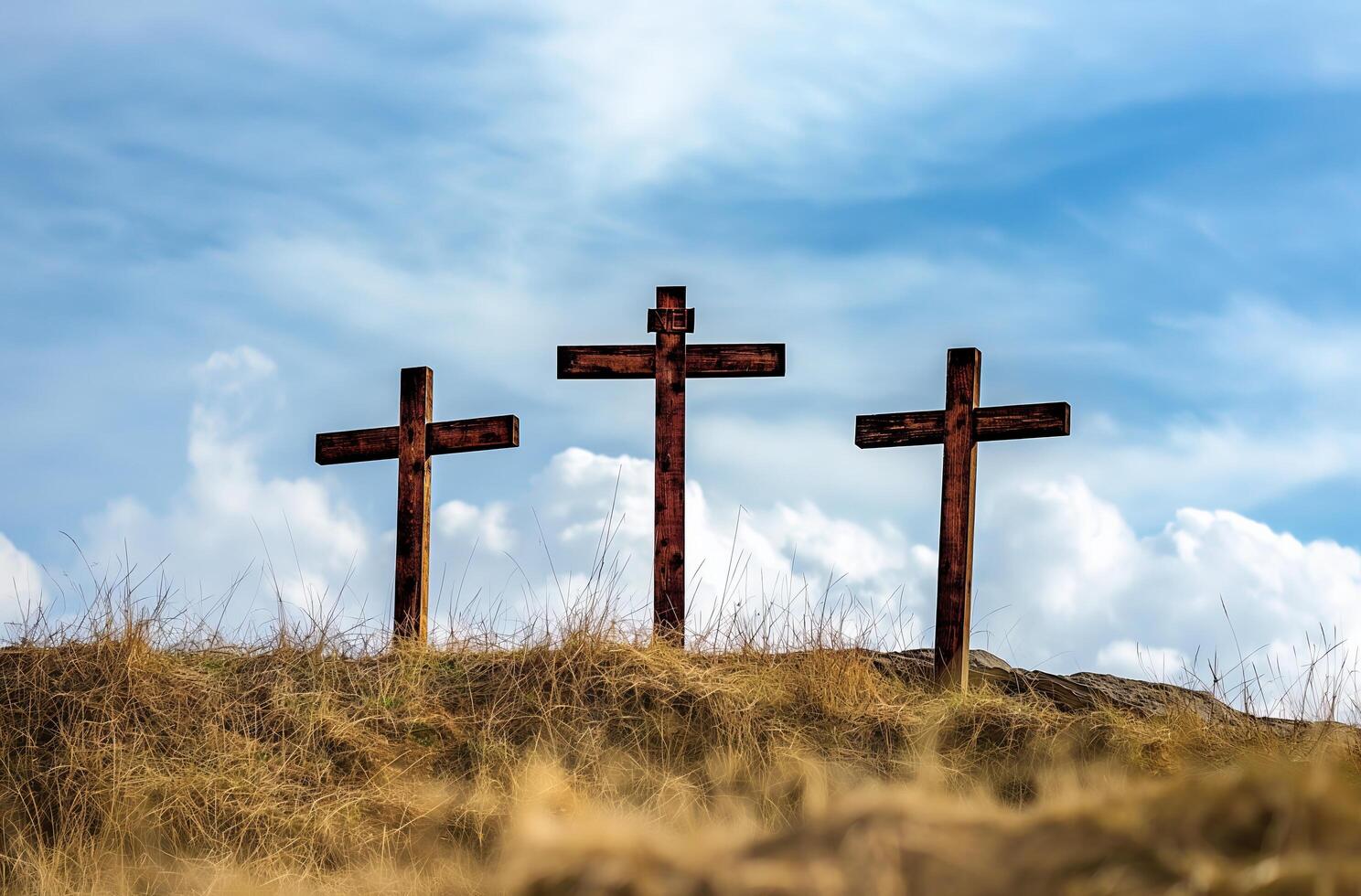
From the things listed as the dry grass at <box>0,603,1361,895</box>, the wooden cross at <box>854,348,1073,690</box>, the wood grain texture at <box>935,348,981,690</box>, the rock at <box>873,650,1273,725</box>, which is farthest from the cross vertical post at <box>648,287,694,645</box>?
the wood grain texture at <box>935,348,981,690</box>

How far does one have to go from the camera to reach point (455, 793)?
7.21 metres

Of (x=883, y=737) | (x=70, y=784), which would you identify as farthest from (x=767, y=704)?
(x=70, y=784)

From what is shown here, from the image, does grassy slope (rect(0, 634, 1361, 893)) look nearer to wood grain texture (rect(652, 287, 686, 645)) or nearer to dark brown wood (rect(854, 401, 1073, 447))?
wood grain texture (rect(652, 287, 686, 645))

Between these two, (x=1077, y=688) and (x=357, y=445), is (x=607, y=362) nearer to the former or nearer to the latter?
(x=357, y=445)

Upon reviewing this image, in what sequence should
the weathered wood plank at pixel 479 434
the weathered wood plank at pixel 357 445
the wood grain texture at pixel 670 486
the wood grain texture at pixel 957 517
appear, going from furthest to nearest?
the weathered wood plank at pixel 357 445, the weathered wood plank at pixel 479 434, the wood grain texture at pixel 670 486, the wood grain texture at pixel 957 517

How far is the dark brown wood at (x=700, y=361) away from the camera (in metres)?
10.0

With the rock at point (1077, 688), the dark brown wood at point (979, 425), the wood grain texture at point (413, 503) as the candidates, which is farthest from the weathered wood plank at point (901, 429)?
the wood grain texture at point (413, 503)

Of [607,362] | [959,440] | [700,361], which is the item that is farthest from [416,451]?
[959,440]

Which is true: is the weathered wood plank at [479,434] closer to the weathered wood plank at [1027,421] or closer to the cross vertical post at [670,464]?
the cross vertical post at [670,464]

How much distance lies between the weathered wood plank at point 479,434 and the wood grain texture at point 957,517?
11.8 feet

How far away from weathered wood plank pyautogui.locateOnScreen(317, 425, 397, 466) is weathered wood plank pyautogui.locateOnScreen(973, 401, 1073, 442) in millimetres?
5001

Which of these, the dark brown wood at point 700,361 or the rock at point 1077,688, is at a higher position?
the dark brown wood at point 700,361

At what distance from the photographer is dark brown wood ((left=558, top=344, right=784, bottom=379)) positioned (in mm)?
10023

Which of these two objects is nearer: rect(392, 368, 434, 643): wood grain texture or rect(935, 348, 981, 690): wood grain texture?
rect(935, 348, 981, 690): wood grain texture
